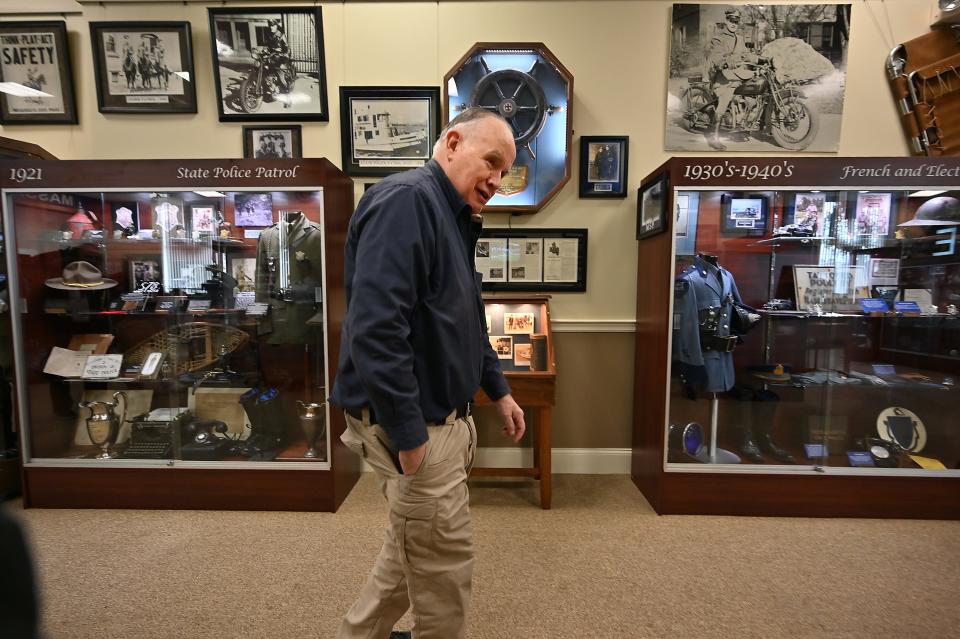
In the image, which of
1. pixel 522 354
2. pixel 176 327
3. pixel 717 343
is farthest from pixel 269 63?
pixel 717 343

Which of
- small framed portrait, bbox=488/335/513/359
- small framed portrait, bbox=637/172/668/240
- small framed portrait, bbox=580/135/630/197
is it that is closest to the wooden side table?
small framed portrait, bbox=488/335/513/359

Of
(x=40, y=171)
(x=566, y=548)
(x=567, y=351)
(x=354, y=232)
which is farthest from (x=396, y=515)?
(x=40, y=171)

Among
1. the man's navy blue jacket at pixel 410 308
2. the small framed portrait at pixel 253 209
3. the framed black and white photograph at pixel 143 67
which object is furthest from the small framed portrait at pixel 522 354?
the framed black and white photograph at pixel 143 67

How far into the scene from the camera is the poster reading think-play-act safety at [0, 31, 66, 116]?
310 centimetres

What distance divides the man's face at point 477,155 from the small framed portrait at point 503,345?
1.56 meters

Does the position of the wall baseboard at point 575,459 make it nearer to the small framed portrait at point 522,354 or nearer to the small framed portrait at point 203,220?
the small framed portrait at point 522,354

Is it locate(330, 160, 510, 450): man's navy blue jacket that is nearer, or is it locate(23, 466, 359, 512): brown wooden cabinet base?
locate(330, 160, 510, 450): man's navy blue jacket

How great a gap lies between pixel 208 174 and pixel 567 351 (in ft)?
8.59

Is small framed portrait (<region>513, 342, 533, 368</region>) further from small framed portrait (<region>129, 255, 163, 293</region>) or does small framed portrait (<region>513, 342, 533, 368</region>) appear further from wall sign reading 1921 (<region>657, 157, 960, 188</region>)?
small framed portrait (<region>129, 255, 163, 293</region>)

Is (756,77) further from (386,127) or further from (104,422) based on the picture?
(104,422)

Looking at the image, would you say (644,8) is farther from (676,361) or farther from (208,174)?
(208,174)

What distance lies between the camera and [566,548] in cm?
226

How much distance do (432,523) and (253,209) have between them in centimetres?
239

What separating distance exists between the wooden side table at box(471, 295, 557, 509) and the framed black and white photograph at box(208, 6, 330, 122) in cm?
198
